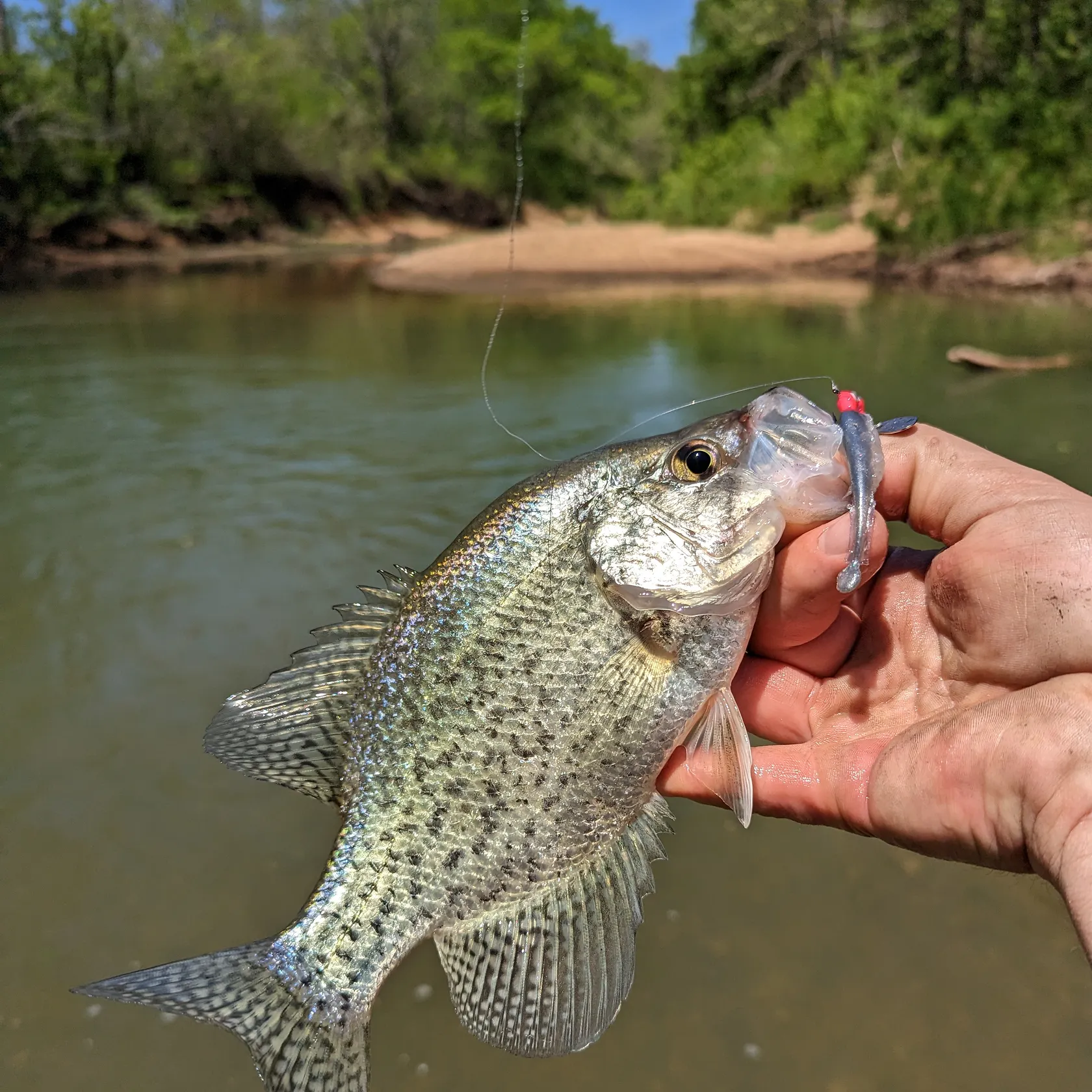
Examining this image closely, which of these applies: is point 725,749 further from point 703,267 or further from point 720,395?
point 703,267

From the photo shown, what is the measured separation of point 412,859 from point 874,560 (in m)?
1.58

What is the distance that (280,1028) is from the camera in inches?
89.9

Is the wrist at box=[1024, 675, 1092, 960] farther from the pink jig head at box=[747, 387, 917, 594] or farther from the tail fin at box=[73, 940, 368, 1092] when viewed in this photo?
the tail fin at box=[73, 940, 368, 1092]

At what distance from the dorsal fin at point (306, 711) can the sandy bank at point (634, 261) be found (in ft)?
74.0

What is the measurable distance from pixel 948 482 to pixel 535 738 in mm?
1514

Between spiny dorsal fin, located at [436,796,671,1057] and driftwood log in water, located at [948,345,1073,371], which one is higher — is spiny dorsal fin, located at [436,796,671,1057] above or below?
below

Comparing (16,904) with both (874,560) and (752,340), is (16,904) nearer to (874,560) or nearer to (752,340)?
(874,560)

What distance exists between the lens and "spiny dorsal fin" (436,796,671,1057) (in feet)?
7.86

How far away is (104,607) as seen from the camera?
19.6 feet

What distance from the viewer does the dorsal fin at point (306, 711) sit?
101 inches

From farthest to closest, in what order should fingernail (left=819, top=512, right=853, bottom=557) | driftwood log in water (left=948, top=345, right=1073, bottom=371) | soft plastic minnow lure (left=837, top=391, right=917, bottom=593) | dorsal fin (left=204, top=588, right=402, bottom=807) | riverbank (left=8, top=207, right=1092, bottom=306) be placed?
riverbank (left=8, top=207, right=1092, bottom=306), driftwood log in water (left=948, top=345, right=1073, bottom=371), dorsal fin (left=204, top=588, right=402, bottom=807), fingernail (left=819, top=512, right=853, bottom=557), soft plastic minnow lure (left=837, top=391, right=917, bottom=593)

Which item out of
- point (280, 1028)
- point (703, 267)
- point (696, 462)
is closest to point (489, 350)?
point (696, 462)

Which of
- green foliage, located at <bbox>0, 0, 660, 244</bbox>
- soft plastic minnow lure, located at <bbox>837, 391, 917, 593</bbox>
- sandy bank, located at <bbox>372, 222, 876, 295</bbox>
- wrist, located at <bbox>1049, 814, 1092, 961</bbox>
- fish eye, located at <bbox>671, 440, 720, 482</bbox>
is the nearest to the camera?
wrist, located at <bbox>1049, 814, 1092, 961</bbox>

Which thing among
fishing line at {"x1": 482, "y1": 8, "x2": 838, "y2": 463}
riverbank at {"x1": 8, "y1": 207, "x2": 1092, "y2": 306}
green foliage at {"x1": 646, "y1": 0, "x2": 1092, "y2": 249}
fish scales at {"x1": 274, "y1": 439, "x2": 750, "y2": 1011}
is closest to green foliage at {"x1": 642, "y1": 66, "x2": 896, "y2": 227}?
green foliage at {"x1": 646, "y1": 0, "x2": 1092, "y2": 249}
